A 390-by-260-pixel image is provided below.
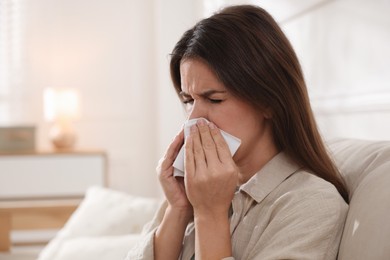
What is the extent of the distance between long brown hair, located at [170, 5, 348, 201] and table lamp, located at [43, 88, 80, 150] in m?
3.52

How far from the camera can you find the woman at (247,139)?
49.5 inches

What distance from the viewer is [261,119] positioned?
1401 mm

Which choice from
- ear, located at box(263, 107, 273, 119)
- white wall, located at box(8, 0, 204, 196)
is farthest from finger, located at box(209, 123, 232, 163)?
white wall, located at box(8, 0, 204, 196)

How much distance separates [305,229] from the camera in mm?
1166

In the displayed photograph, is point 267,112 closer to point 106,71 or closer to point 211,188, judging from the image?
point 211,188

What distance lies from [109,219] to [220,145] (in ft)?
4.02

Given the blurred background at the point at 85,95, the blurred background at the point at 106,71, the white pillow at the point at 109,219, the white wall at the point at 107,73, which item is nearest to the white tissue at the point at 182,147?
the white pillow at the point at 109,219

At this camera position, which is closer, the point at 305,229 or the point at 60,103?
the point at 305,229

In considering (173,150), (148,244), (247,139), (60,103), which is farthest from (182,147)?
(60,103)

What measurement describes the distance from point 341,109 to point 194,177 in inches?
32.2

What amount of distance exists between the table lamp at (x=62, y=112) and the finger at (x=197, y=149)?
3.56 meters

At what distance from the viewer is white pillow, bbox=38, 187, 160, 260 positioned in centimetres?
239

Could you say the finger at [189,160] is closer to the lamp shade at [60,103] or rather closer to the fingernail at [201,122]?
the fingernail at [201,122]

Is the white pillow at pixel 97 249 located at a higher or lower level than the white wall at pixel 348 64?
lower
